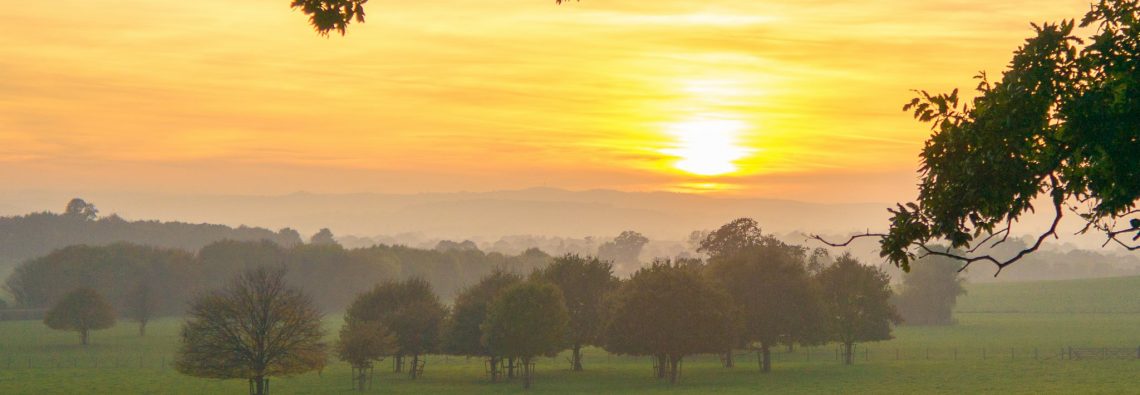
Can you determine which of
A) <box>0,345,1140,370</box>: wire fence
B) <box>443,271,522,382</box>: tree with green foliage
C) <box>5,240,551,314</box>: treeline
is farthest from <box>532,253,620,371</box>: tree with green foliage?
<box>5,240,551,314</box>: treeline

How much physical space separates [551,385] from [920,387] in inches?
1037

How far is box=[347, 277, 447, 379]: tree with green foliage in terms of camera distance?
8519cm

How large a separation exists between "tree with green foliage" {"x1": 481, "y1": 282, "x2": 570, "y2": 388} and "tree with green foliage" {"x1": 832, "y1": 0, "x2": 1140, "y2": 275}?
Answer: 62.5 m

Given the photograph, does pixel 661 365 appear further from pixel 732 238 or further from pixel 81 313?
pixel 81 313

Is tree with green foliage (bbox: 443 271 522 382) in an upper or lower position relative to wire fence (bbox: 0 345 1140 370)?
upper

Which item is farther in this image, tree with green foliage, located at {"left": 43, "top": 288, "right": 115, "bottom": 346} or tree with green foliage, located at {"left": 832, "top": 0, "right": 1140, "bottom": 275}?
tree with green foliage, located at {"left": 43, "top": 288, "right": 115, "bottom": 346}

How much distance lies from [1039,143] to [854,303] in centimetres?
7742

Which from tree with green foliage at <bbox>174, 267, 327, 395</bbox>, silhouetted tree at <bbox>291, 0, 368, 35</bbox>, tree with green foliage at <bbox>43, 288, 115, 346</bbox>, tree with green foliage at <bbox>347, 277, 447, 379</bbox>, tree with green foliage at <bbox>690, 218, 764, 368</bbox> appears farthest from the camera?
tree with green foliage at <bbox>690, 218, 764, 368</bbox>

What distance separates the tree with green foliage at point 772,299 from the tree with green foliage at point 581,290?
10665 millimetres

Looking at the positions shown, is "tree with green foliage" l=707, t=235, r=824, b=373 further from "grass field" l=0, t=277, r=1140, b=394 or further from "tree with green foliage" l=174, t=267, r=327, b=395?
"tree with green foliage" l=174, t=267, r=327, b=395

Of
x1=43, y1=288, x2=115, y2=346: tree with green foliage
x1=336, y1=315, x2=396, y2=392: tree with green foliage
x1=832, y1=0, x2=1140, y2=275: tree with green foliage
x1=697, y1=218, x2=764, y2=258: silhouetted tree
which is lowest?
x1=336, y1=315, x2=396, y2=392: tree with green foliage

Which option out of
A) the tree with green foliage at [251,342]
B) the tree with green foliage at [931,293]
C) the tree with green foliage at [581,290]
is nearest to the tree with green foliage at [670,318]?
the tree with green foliage at [581,290]

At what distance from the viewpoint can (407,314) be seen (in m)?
86.5

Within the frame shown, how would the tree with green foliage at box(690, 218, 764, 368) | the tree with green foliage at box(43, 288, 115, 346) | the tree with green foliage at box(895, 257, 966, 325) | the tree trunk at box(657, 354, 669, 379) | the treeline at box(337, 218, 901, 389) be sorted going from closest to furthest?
the treeline at box(337, 218, 901, 389) → the tree trunk at box(657, 354, 669, 379) → the tree with green foliage at box(43, 288, 115, 346) → the tree with green foliage at box(690, 218, 764, 368) → the tree with green foliage at box(895, 257, 966, 325)
